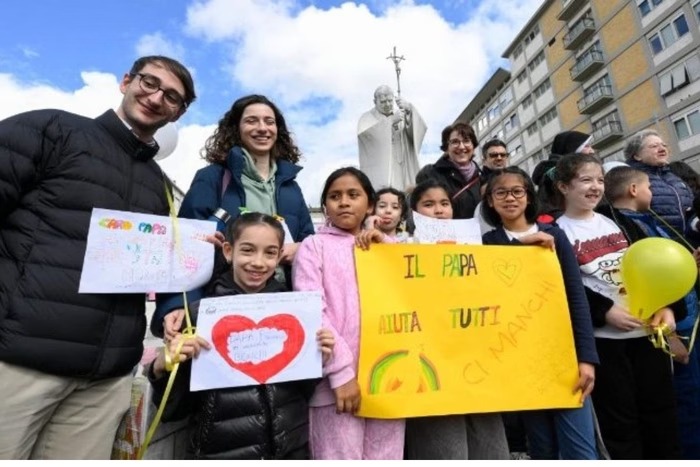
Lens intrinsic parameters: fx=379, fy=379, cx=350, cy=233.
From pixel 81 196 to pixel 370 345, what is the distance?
4.08 feet

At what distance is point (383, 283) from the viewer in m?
1.71

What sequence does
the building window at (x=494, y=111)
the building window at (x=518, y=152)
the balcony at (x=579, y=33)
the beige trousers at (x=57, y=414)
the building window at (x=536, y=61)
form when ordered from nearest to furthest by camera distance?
the beige trousers at (x=57, y=414)
the balcony at (x=579, y=33)
the building window at (x=536, y=61)
the building window at (x=518, y=152)
the building window at (x=494, y=111)

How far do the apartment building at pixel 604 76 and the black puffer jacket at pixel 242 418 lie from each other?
977 inches

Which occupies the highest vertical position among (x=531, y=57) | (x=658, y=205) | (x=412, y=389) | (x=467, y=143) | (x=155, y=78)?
(x=531, y=57)

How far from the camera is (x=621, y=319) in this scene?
1.89m

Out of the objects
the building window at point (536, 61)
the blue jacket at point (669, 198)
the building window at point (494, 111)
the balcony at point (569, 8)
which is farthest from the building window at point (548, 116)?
the blue jacket at point (669, 198)

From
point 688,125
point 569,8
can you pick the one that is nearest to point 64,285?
point 688,125

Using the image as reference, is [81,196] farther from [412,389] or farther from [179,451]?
[412,389]

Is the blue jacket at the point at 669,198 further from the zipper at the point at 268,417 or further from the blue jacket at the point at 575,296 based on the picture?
the zipper at the point at 268,417

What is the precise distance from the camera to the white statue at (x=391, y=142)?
183 inches

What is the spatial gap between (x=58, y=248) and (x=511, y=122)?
3896 cm

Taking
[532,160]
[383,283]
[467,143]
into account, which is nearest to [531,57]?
[532,160]
